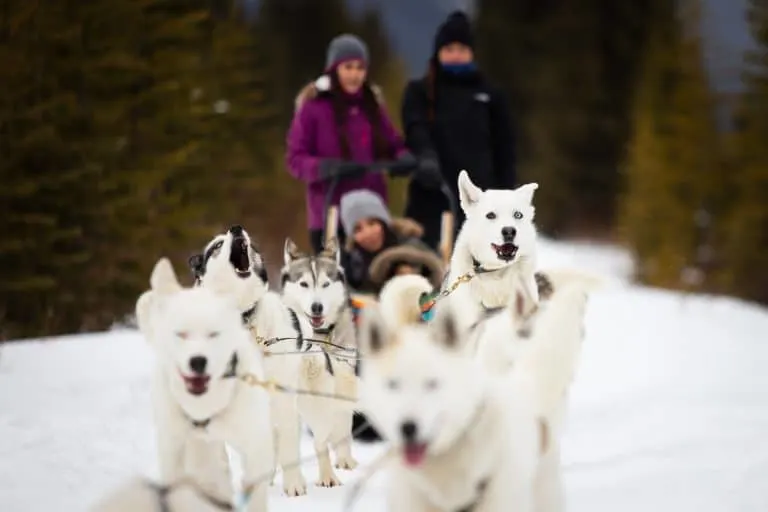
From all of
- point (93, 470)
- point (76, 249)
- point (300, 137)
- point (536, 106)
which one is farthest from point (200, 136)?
point (536, 106)

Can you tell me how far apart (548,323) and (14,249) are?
8.80 meters

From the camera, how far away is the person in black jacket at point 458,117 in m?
5.89

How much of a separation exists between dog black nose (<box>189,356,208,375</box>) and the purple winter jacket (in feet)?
11.2

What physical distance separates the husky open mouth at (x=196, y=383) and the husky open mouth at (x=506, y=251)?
157 centimetres

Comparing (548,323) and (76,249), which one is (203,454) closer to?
(548,323)

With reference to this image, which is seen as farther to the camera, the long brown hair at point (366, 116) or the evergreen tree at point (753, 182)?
the evergreen tree at point (753, 182)

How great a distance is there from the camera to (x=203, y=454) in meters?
2.89

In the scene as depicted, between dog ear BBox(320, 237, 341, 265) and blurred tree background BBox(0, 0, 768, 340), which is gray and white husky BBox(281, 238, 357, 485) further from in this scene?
blurred tree background BBox(0, 0, 768, 340)

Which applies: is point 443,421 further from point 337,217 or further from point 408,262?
point 337,217

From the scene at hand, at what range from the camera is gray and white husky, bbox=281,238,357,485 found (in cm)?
414

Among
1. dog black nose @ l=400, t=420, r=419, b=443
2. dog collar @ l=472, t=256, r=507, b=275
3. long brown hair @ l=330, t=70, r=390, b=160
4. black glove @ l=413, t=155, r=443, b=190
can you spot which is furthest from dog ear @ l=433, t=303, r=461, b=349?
long brown hair @ l=330, t=70, r=390, b=160

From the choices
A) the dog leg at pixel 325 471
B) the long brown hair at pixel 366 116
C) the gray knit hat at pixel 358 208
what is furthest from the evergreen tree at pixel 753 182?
the dog leg at pixel 325 471

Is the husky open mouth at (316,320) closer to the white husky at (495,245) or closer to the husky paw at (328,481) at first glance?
the husky paw at (328,481)

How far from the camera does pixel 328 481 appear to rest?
4.09 metres
